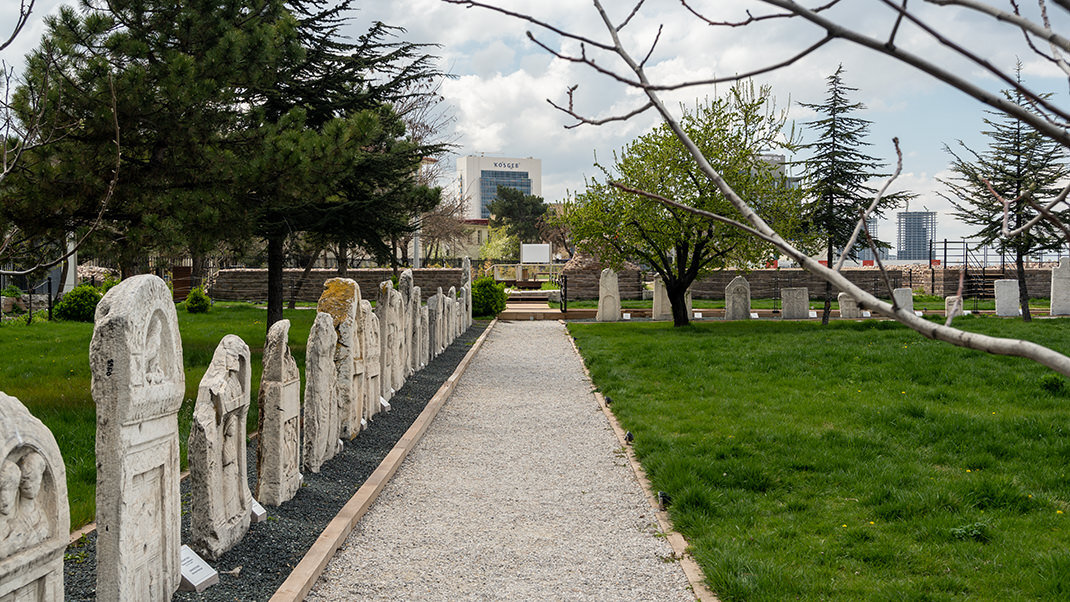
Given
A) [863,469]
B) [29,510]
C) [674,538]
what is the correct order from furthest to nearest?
1. [863,469]
2. [674,538]
3. [29,510]

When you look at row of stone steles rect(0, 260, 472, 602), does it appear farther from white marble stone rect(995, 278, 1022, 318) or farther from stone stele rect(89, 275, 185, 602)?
white marble stone rect(995, 278, 1022, 318)

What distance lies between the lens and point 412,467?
21.8 feet

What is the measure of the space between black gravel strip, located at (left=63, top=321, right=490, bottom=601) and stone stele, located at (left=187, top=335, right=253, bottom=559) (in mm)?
143

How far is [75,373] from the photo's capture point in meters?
10.4

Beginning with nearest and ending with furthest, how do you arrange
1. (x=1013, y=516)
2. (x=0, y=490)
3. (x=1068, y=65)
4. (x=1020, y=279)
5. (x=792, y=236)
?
(x=1068, y=65) → (x=0, y=490) → (x=1013, y=516) → (x=792, y=236) → (x=1020, y=279)

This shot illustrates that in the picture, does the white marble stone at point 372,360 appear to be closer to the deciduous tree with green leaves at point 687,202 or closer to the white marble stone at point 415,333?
the white marble stone at point 415,333

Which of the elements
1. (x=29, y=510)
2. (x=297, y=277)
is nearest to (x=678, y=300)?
(x=29, y=510)

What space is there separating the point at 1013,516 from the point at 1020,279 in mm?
17667

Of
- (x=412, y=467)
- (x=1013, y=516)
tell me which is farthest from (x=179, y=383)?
(x=1013, y=516)

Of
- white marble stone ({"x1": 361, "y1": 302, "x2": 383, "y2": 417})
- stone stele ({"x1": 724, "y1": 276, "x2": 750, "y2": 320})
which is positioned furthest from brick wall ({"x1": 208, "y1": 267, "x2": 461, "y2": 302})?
white marble stone ({"x1": 361, "y1": 302, "x2": 383, "y2": 417})

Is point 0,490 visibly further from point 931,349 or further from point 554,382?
point 931,349

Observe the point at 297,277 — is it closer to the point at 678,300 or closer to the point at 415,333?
the point at 678,300

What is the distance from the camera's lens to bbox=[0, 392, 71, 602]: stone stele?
2.55 metres

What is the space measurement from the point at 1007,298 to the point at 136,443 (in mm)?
22704
